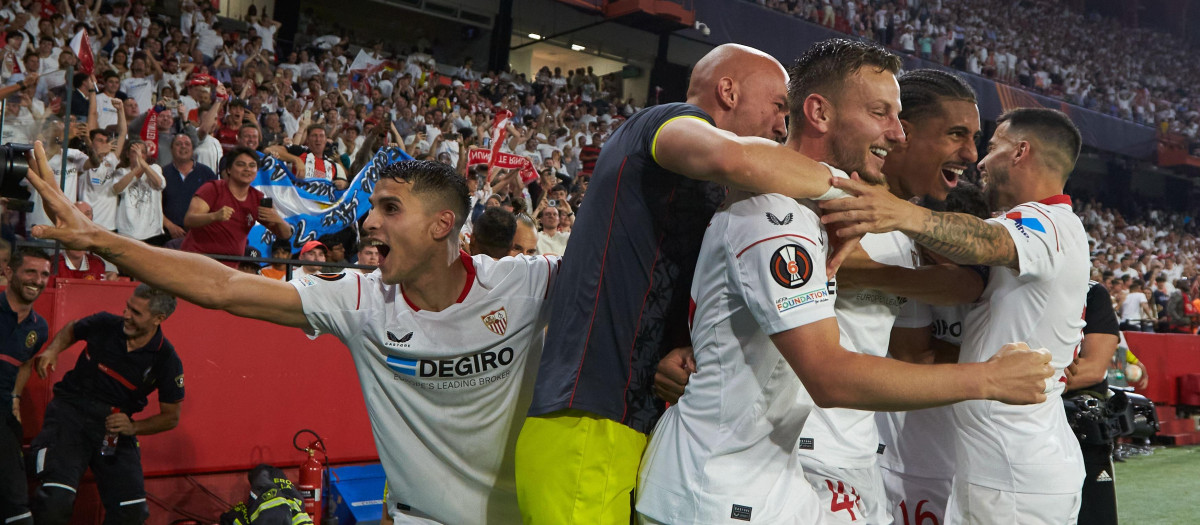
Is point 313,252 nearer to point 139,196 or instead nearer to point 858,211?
point 139,196

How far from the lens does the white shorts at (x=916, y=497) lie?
361 cm

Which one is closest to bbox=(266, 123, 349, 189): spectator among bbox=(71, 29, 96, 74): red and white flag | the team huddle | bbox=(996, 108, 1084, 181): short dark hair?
bbox=(71, 29, 96, 74): red and white flag

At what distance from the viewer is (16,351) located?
20.0ft

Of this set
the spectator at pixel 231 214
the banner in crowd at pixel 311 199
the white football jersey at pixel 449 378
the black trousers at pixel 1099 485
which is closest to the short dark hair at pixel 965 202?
the black trousers at pixel 1099 485

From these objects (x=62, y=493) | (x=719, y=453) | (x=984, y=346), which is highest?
(x=984, y=346)

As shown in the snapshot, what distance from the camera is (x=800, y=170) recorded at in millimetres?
2229

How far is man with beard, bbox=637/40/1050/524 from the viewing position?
6.83ft

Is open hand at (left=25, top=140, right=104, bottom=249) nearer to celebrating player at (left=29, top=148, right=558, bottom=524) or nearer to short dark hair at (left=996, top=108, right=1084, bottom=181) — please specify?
celebrating player at (left=29, top=148, right=558, bottom=524)

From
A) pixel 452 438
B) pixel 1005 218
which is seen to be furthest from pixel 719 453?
pixel 1005 218

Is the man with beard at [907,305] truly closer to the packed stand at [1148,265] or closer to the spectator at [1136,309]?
the packed stand at [1148,265]

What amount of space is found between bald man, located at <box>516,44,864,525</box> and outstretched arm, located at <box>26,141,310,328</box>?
954 millimetres

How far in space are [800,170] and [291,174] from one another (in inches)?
321

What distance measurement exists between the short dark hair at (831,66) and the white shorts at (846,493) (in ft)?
3.38

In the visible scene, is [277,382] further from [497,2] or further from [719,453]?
[497,2]
